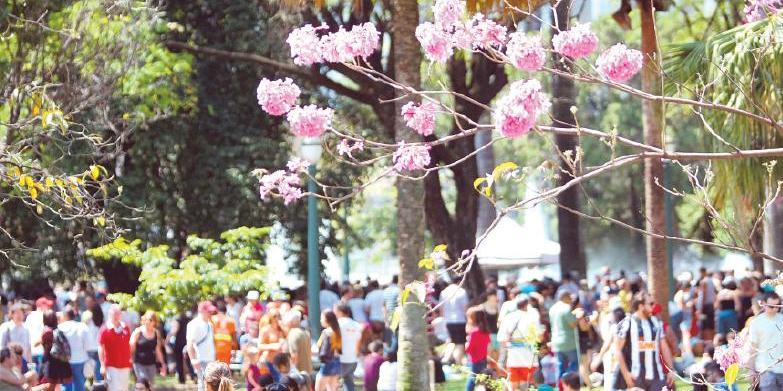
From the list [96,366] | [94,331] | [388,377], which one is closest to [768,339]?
[388,377]

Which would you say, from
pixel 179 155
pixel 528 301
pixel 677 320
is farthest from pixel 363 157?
pixel 528 301

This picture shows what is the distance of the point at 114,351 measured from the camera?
17500mm

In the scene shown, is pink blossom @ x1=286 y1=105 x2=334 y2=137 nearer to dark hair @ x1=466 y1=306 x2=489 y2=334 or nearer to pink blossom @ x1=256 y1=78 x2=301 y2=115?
pink blossom @ x1=256 y1=78 x2=301 y2=115

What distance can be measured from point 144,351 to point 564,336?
5.23 meters

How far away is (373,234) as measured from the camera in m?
62.8

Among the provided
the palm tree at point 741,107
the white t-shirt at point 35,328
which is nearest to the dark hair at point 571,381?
the palm tree at point 741,107

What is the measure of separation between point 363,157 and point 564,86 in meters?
4.41

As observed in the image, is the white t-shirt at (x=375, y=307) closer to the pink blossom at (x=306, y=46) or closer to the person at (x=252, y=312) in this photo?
the person at (x=252, y=312)

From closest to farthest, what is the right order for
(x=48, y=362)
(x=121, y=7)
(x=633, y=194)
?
(x=48, y=362), (x=121, y=7), (x=633, y=194)

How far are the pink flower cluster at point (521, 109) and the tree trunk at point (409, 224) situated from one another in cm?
925

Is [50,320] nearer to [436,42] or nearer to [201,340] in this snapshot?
[201,340]

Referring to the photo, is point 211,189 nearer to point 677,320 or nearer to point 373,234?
point 677,320

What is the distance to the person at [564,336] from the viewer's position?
1842cm

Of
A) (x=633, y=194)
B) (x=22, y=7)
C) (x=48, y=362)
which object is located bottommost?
(x=48, y=362)
